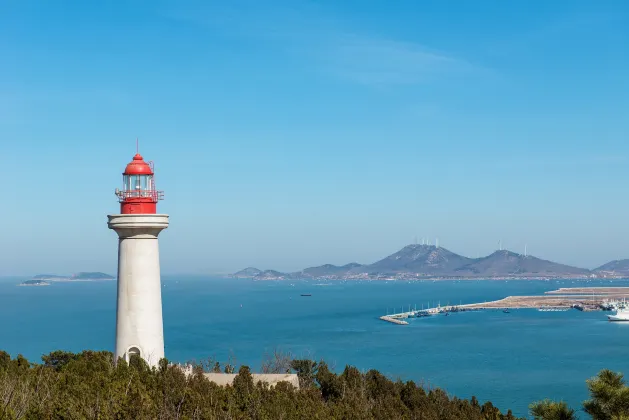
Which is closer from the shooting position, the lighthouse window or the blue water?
the lighthouse window

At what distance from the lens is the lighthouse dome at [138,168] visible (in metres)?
12.9

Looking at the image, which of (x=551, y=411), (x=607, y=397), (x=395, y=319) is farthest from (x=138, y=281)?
(x=395, y=319)

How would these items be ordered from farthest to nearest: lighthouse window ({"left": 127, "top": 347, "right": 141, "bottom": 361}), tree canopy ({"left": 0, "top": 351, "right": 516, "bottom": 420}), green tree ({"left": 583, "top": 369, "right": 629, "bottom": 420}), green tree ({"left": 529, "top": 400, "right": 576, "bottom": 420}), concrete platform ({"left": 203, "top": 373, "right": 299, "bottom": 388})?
concrete platform ({"left": 203, "top": 373, "right": 299, "bottom": 388})
lighthouse window ({"left": 127, "top": 347, "right": 141, "bottom": 361})
green tree ({"left": 529, "top": 400, "right": 576, "bottom": 420})
green tree ({"left": 583, "top": 369, "right": 629, "bottom": 420})
tree canopy ({"left": 0, "top": 351, "right": 516, "bottom": 420})

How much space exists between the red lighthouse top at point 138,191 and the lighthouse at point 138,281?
2 cm

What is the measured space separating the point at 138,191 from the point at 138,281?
5.41 feet

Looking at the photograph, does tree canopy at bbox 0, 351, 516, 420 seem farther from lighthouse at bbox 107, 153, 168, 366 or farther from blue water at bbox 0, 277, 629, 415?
blue water at bbox 0, 277, 629, 415

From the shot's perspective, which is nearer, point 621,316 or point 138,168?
point 138,168

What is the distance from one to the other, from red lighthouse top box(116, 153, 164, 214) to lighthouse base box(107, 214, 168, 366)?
0.26 meters

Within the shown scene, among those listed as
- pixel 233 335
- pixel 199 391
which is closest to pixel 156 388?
pixel 199 391

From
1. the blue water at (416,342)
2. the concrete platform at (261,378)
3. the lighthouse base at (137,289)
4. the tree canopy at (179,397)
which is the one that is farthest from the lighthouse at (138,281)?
the blue water at (416,342)

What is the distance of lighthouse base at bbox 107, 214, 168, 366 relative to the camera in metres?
12.3

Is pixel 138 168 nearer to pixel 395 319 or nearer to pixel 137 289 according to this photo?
pixel 137 289

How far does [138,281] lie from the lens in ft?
40.5

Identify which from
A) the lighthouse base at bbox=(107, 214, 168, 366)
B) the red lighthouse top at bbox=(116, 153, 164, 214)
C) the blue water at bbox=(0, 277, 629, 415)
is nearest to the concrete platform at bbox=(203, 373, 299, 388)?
Result: the lighthouse base at bbox=(107, 214, 168, 366)
